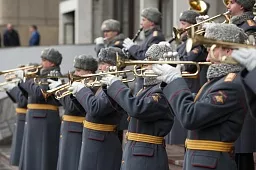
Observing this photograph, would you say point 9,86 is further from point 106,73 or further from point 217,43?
point 217,43

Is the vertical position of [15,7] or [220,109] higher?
[15,7]

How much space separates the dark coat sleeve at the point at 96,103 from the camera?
26.5 feet

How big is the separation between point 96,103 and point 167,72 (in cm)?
198

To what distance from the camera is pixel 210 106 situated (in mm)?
5949

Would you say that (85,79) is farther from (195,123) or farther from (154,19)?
(195,123)

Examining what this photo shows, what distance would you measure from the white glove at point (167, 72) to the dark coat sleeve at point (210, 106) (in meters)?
0.18

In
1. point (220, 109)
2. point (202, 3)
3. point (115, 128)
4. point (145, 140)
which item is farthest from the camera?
point (202, 3)

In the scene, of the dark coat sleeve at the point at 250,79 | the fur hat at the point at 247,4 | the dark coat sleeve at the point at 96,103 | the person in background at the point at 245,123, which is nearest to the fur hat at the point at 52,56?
the dark coat sleeve at the point at 96,103

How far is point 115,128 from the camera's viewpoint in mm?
8422

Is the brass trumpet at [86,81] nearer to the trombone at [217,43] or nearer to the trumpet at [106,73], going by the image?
the trumpet at [106,73]

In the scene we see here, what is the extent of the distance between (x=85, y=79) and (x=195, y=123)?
294 centimetres

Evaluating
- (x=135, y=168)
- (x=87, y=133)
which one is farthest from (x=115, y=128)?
(x=135, y=168)

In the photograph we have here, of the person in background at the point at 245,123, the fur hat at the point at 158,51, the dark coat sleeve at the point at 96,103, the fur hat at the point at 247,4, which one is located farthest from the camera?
the dark coat sleeve at the point at 96,103

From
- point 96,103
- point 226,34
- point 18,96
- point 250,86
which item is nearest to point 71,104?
point 96,103
